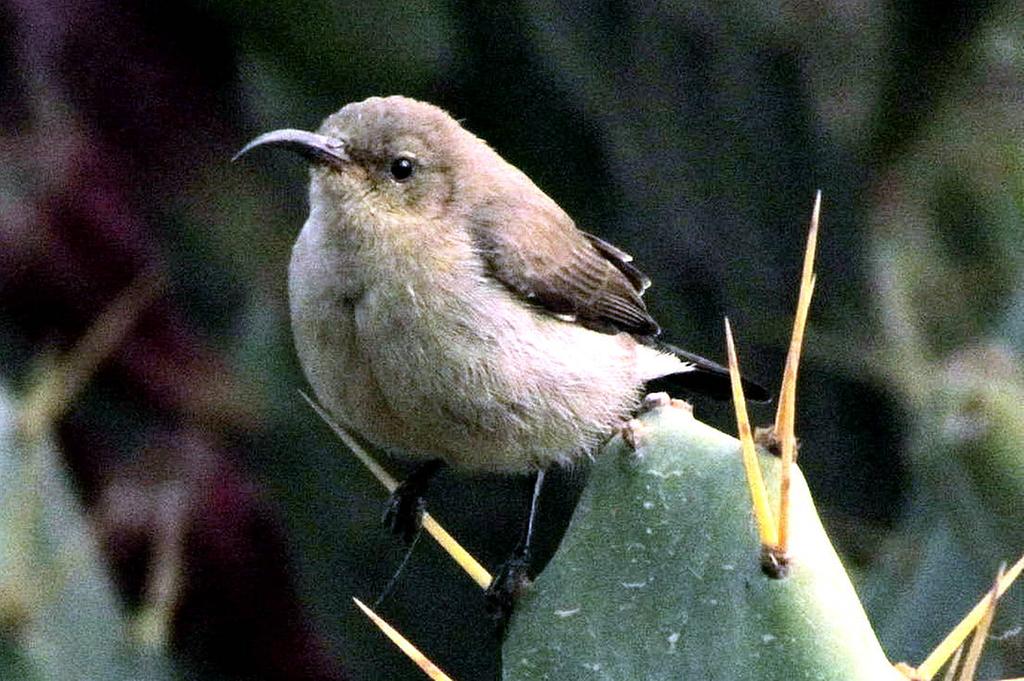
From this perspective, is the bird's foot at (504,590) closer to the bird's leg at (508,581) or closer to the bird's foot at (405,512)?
the bird's leg at (508,581)

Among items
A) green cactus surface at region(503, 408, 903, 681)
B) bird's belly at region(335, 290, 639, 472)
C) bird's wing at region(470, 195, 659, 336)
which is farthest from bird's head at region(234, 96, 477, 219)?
green cactus surface at region(503, 408, 903, 681)

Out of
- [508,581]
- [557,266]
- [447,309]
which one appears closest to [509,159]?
[557,266]

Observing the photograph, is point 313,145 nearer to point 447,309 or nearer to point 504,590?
point 447,309

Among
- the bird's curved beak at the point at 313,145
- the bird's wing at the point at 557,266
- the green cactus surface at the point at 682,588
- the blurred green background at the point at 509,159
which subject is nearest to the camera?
the green cactus surface at the point at 682,588

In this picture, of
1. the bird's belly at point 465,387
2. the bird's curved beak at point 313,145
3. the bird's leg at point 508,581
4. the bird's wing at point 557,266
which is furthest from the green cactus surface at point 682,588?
the bird's curved beak at point 313,145

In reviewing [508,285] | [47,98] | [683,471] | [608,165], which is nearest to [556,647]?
[683,471]
